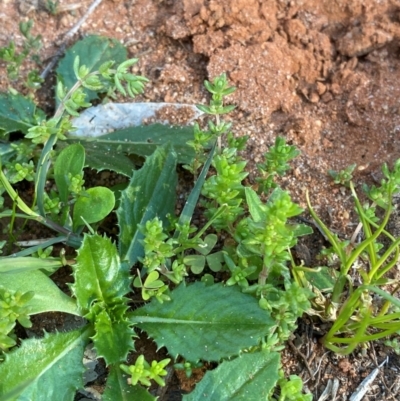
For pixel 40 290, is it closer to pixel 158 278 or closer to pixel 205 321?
pixel 158 278

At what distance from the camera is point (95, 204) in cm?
213

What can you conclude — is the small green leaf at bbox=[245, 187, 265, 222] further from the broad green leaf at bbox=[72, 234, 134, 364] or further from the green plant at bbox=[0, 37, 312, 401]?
the broad green leaf at bbox=[72, 234, 134, 364]

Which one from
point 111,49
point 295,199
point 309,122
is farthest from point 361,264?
point 111,49

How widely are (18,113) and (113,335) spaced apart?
1146 millimetres

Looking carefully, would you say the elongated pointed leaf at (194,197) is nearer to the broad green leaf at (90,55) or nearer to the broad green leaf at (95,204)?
the broad green leaf at (95,204)

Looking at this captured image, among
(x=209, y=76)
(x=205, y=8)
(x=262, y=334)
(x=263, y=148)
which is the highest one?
(x=205, y=8)

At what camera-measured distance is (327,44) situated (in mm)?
2543

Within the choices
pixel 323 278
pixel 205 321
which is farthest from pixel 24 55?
pixel 323 278

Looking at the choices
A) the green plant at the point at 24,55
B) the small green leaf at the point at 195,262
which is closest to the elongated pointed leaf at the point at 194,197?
the small green leaf at the point at 195,262

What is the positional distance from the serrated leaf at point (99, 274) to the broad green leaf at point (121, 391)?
27 cm

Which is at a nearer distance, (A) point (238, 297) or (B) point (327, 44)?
(A) point (238, 297)

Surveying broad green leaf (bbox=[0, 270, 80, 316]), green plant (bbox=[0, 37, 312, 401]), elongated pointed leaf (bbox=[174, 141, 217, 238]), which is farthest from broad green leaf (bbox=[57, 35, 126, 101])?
broad green leaf (bbox=[0, 270, 80, 316])

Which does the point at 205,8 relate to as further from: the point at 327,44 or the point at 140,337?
the point at 140,337

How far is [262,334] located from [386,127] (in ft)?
3.61
